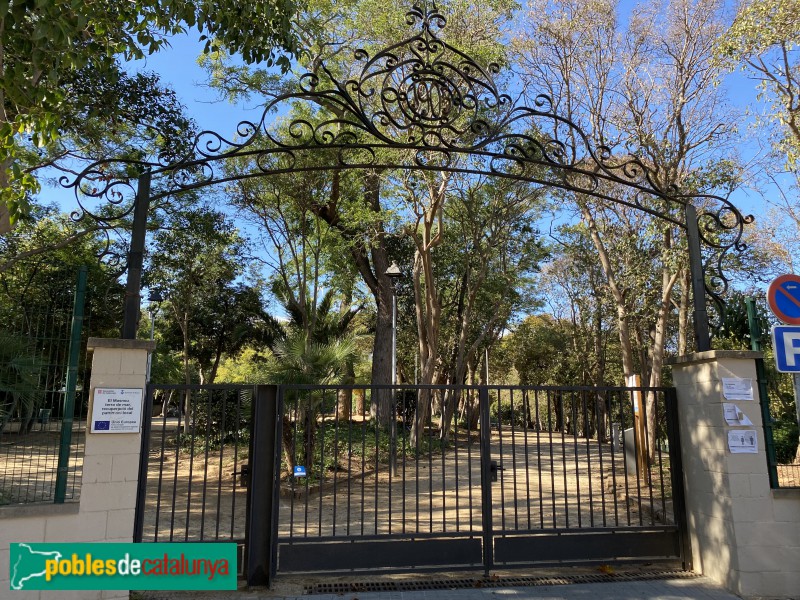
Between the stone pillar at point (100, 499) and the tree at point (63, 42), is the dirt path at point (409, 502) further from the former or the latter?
the tree at point (63, 42)

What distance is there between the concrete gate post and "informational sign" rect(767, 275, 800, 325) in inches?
25.5

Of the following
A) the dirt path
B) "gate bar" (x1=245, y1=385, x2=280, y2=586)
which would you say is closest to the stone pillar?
"gate bar" (x1=245, y1=385, x2=280, y2=586)

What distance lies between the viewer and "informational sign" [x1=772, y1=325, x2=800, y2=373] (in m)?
5.06

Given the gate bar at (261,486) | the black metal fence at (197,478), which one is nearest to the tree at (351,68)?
the black metal fence at (197,478)

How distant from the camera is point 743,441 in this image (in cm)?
563

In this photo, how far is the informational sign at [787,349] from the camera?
5.06 meters

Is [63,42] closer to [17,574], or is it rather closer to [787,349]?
[17,574]

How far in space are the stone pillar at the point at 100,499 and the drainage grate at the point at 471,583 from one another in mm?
1929

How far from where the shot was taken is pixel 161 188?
50.8 feet

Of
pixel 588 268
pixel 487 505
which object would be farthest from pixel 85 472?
pixel 588 268

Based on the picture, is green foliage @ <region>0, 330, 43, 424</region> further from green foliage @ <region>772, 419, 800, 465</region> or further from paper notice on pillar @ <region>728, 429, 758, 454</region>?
green foliage @ <region>772, 419, 800, 465</region>

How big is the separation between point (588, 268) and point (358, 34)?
13703 millimetres

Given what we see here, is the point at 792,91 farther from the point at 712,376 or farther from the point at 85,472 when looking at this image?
the point at 85,472

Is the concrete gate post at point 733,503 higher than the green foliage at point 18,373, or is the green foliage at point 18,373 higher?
the green foliage at point 18,373
